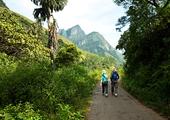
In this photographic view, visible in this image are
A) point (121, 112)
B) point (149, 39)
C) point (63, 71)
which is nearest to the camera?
point (121, 112)

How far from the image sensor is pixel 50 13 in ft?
129

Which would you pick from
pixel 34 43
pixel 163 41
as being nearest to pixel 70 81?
pixel 163 41

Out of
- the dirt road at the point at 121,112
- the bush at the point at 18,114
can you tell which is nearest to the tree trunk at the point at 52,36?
the dirt road at the point at 121,112

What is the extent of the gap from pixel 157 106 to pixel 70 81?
4792 mm

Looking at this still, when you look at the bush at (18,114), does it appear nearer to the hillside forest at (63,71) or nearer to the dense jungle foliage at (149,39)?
the hillside forest at (63,71)

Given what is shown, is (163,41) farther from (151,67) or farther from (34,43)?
(34,43)

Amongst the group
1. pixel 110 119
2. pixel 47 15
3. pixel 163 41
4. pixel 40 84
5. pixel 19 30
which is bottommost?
pixel 110 119

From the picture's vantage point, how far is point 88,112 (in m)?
17.6

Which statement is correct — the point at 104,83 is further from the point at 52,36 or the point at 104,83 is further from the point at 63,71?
the point at 52,36

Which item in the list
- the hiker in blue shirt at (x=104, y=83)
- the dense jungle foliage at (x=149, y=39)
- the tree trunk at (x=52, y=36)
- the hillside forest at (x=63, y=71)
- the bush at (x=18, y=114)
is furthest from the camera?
the tree trunk at (x=52, y=36)

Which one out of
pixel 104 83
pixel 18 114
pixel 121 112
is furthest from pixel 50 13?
pixel 18 114

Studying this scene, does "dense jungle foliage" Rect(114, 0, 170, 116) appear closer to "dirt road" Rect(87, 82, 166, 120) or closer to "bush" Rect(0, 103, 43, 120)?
"dirt road" Rect(87, 82, 166, 120)

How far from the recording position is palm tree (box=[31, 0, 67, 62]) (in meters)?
37.7

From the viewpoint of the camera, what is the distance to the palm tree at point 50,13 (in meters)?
37.7
